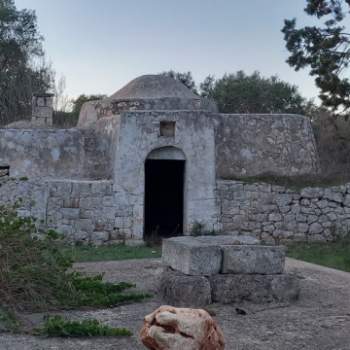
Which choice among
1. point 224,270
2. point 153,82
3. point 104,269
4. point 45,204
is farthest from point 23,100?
point 224,270

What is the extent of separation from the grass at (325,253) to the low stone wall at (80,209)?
3502 mm

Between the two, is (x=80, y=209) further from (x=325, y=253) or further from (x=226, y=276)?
(x=226, y=276)

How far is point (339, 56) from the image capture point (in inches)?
627

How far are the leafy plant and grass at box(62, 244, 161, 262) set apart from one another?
4830 millimetres

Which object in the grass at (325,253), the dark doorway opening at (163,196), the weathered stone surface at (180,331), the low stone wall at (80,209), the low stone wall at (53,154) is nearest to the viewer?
the weathered stone surface at (180,331)

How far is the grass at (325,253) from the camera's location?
10767 mm

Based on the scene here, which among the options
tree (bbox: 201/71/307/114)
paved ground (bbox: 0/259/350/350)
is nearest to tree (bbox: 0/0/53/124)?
tree (bbox: 201/71/307/114)

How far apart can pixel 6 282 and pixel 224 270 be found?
2303 mm

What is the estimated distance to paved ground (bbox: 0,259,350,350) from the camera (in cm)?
491

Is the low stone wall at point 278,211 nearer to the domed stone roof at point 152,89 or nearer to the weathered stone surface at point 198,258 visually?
the domed stone roof at point 152,89

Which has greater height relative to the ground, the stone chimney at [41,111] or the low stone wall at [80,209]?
the stone chimney at [41,111]

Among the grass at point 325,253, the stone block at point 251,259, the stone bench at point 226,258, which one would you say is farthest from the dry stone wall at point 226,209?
the stone block at point 251,259

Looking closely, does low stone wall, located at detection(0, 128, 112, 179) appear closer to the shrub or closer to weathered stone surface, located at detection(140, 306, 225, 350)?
the shrub

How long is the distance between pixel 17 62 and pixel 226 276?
77.8ft
